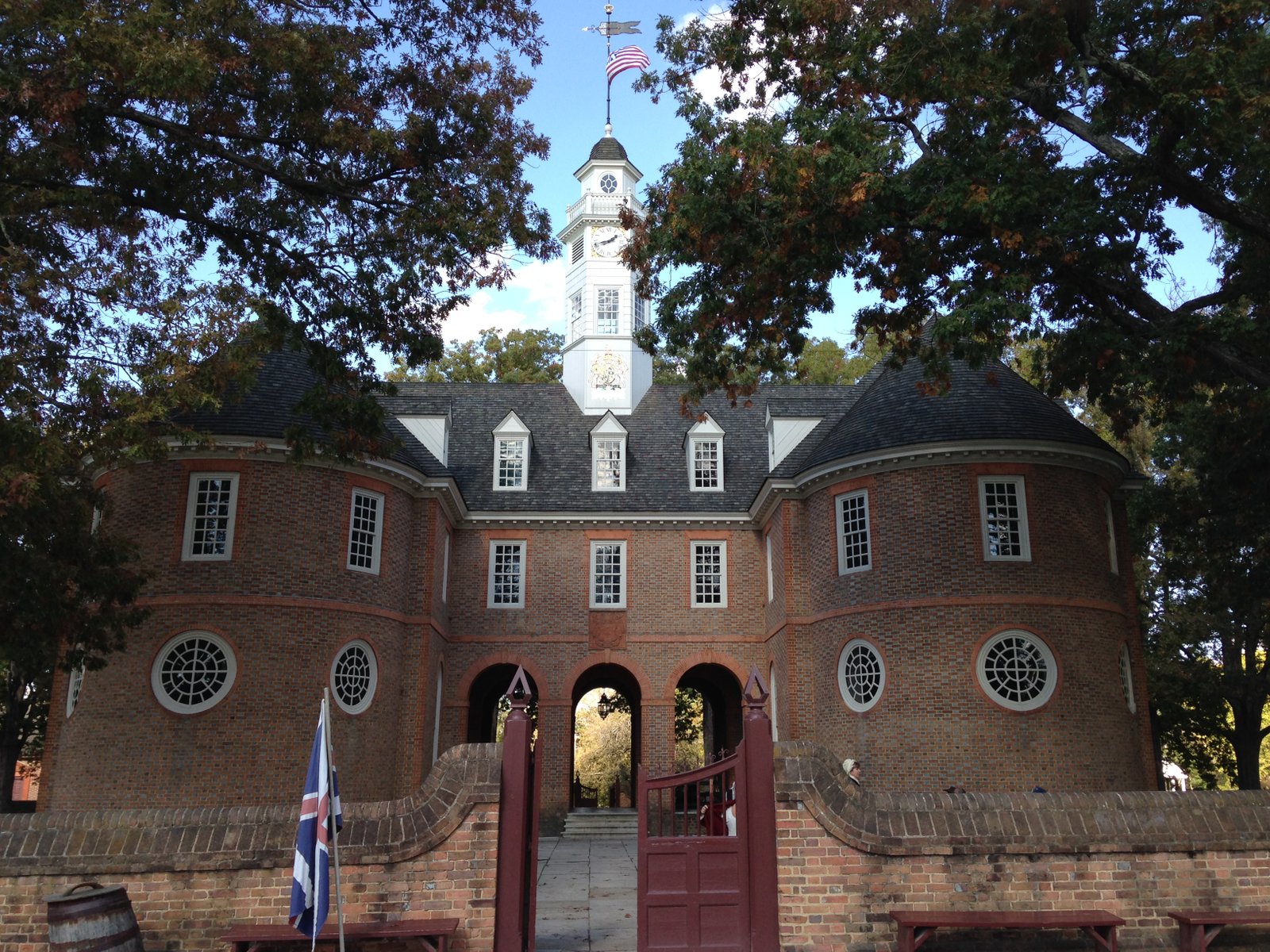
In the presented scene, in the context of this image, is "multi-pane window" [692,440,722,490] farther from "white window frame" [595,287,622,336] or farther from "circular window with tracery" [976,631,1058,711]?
"circular window with tracery" [976,631,1058,711]

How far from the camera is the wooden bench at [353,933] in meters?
8.19

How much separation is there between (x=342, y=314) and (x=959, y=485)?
12.4 meters

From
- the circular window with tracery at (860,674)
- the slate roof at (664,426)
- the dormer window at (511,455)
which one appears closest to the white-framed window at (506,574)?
the slate roof at (664,426)

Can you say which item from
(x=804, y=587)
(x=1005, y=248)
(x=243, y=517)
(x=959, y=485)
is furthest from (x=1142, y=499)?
(x=243, y=517)

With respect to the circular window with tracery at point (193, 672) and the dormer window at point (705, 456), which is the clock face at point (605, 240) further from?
the circular window with tracery at point (193, 672)

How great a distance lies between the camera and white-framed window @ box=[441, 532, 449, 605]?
24608 millimetres

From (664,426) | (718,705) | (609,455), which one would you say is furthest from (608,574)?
(718,705)

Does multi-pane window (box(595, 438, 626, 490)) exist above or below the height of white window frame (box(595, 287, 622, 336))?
below

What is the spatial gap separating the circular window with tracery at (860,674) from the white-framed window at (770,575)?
3.81 m

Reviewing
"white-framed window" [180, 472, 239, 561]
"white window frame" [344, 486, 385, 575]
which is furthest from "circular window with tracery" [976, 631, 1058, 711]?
"white-framed window" [180, 472, 239, 561]

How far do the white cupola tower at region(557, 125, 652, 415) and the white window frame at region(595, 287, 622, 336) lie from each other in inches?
1.0

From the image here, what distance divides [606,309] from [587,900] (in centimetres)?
2159

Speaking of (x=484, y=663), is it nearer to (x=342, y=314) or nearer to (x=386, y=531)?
(x=386, y=531)

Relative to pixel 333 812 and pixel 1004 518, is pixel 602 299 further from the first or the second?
pixel 333 812
